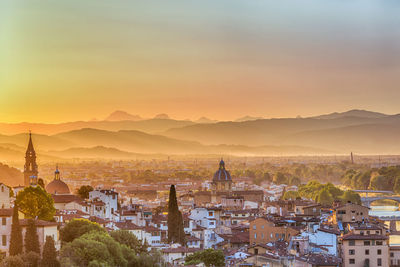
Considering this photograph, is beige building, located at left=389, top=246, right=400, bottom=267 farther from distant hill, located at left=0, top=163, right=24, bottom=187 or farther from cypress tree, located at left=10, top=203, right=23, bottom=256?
distant hill, located at left=0, top=163, right=24, bottom=187

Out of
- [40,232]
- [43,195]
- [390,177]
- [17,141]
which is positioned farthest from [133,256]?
[17,141]

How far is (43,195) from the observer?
22484 mm

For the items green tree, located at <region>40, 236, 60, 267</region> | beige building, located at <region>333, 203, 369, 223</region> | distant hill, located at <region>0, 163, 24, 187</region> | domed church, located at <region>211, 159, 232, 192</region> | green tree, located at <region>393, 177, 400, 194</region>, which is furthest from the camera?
green tree, located at <region>393, 177, 400, 194</region>

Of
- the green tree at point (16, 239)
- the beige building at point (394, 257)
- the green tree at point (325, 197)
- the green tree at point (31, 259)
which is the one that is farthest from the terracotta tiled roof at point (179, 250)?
the green tree at point (325, 197)

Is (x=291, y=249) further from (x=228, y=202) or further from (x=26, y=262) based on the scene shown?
(x=228, y=202)

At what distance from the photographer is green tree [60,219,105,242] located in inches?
825

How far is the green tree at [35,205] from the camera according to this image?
2146 cm

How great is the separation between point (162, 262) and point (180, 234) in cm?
655

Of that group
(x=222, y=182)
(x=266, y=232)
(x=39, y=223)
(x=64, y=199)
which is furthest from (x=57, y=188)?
(x=222, y=182)

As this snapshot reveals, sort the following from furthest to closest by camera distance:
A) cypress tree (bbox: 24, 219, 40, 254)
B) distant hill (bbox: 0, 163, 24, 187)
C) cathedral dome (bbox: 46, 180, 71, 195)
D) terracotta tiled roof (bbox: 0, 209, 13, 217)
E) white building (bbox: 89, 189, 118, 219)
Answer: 1. distant hill (bbox: 0, 163, 24, 187)
2. cathedral dome (bbox: 46, 180, 71, 195)
3. white building (bbox: 89, 189, 118, 219)
4. terracotta tiled roof (bbox: 0, 209, 13, 217)
5. cypress tree (bbox: 24, 219, 40, 254)

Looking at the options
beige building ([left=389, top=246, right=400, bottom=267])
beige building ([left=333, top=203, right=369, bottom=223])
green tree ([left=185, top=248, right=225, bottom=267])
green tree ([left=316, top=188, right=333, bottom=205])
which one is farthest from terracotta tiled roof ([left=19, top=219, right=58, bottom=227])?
green tree ([left=316, top=188, right=333, bottom=205])

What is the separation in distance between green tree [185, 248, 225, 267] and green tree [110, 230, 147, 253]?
3.93 ft

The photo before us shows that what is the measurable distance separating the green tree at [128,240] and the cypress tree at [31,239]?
9.91 feet

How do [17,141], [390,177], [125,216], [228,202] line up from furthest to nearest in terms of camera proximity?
[17,141] → [390,177] → [228,202] → [125,216]
